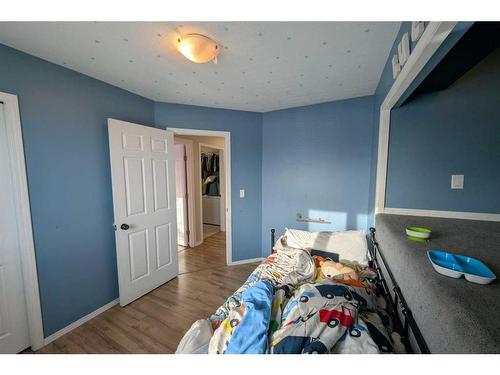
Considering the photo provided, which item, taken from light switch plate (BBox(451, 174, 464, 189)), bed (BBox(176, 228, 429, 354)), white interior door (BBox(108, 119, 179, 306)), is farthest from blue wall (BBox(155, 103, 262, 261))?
light switch plate (BBox(451, 174, 464, 189))

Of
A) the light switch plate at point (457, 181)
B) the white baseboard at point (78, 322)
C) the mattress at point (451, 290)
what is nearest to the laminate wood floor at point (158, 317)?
the white baseboard at point (78, 322)

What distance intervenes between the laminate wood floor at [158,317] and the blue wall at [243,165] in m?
0.44

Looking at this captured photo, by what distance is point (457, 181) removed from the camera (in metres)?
1.42

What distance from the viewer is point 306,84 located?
1.95m

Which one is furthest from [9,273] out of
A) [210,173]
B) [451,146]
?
[210,173]

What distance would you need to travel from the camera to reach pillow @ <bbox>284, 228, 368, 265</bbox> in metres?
1.84

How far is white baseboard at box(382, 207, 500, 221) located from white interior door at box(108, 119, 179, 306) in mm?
2385

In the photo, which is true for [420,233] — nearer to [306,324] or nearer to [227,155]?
[306,324]

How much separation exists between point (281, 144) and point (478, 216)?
2.04 meters

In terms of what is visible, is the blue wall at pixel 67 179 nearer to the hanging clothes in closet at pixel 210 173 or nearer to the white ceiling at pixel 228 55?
the white ceiling at pixel 228 55

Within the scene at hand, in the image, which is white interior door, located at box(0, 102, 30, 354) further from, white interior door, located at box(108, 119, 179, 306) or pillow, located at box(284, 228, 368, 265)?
pillow, located at box(284, 228, 368, 265)

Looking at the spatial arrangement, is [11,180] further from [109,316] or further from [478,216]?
[478,216]

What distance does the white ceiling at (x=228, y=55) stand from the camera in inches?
45.5
